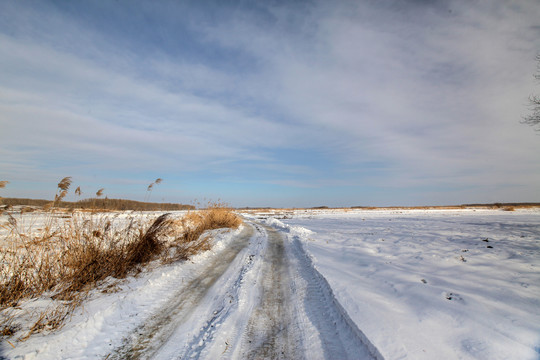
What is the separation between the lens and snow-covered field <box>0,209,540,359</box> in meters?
2.76

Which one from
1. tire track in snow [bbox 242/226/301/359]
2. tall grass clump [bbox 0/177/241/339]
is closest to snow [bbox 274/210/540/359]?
tire track in snow [bbox 242/226/301/359]

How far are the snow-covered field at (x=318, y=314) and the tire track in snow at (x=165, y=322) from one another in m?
0.02

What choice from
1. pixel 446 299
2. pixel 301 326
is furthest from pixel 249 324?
pixel 446 299

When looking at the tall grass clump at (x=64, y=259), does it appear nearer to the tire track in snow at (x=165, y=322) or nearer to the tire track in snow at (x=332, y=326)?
the tire track in snow at (x=165, y=322)

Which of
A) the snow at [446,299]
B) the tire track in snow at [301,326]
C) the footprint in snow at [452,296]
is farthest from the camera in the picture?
the footprint in snow at [452,296]

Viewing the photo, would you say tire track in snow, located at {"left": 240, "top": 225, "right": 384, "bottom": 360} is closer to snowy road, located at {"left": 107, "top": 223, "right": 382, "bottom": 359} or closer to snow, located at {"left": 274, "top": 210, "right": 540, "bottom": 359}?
snowy road, located at {"left": 107, "top": 223, "right": 382, "bottom": 359}

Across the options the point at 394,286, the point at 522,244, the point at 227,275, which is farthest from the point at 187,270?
the point at 522,244

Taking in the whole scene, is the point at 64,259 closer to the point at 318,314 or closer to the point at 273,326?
the point at 273,326

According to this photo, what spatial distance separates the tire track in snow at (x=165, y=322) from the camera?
2.87 metres

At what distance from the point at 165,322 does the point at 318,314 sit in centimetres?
241

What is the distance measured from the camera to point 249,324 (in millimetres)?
3463

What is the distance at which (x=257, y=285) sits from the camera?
199 inches

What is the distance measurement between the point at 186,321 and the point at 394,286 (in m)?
3.88

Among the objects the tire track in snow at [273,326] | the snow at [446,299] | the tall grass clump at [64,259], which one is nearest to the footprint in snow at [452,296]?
the snow at [446,299]
